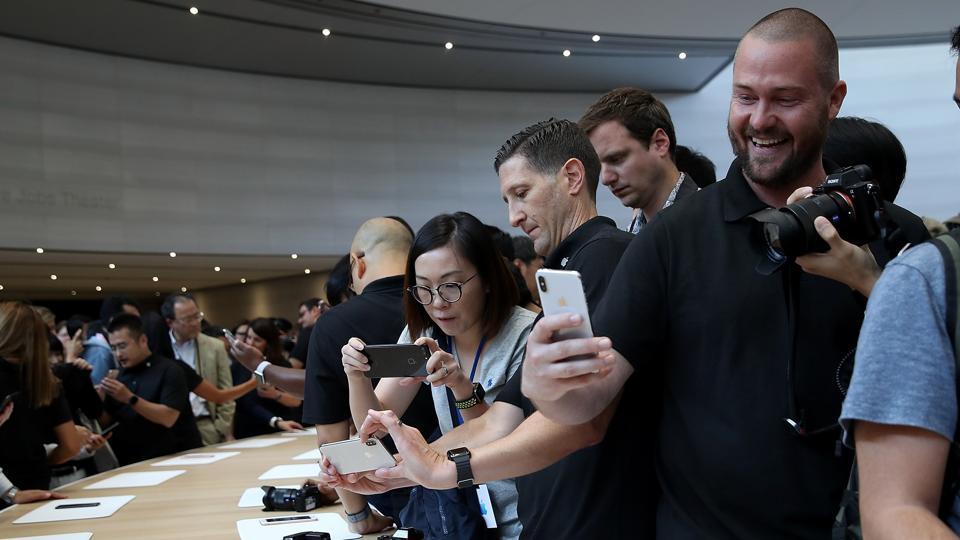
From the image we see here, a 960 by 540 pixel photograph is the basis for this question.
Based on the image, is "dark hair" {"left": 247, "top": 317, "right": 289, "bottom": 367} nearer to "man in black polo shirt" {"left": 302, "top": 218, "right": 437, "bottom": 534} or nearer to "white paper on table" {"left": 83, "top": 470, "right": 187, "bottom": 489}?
"white paper on table" {"left": 83, "top": 470, "right": 187, "bottom": 489}

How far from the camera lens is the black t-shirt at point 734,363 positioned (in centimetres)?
119

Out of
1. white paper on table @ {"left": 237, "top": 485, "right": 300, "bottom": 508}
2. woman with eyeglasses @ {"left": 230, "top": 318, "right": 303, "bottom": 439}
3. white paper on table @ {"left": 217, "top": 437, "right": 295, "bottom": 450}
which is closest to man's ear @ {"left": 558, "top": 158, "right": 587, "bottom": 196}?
white paper on table @ {"left": 237, "top": 485, "right": 300, "bottom": 508}

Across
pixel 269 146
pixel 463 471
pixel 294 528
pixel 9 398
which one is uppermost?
pixel 269 146

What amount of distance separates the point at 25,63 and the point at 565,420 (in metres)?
11.3

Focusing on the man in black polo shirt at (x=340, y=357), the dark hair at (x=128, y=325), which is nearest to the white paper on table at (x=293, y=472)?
the man in black polo shirt at (x=340, y=357)

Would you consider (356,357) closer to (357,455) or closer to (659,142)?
(357,455)

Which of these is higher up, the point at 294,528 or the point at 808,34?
the point at 808,34

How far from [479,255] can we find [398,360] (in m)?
0.38

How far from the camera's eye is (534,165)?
2.12 metres

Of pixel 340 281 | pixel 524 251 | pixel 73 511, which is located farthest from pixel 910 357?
pixel 524 251

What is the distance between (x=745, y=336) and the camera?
124 centimetres

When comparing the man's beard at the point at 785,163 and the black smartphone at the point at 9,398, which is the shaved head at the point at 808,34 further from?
the black smartphone at the point at 9,398

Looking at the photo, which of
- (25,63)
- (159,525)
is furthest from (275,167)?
(159,525)

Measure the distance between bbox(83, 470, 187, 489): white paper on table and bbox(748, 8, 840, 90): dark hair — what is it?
331 cm
